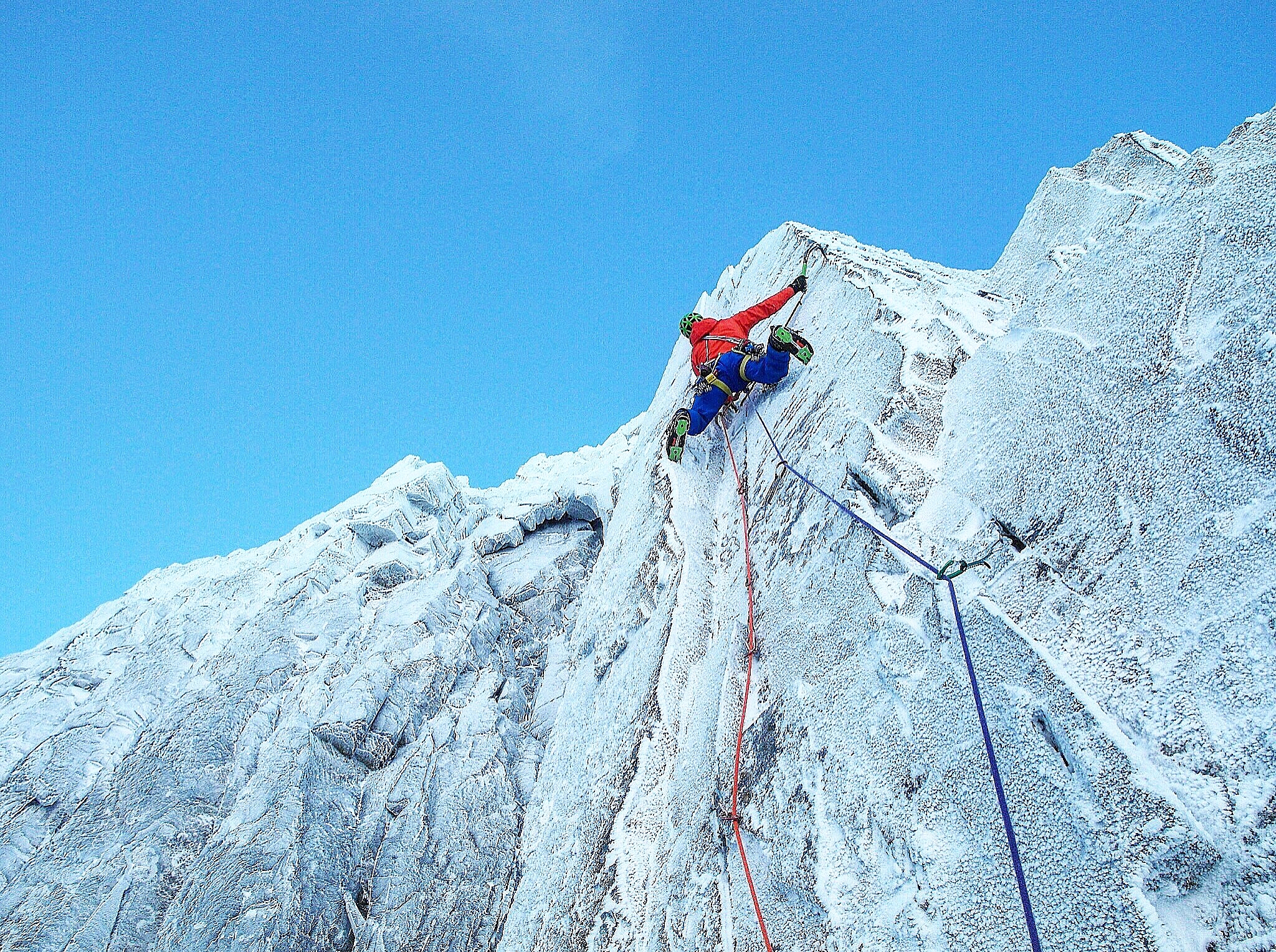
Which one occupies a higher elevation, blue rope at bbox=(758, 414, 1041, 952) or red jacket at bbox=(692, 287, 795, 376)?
red jacket at bbox=(692, 287, 795, 376)

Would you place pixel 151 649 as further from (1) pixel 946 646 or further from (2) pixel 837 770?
(1) pixel 946 646

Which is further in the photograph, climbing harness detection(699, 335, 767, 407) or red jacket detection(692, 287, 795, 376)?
red jacket detection(692, 287, 795, 376)

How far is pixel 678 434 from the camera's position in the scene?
7875mm

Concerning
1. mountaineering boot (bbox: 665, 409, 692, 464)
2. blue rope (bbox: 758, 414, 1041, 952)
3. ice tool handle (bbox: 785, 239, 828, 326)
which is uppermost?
ice tool handle (bbox: 785, 239, 828, 326)

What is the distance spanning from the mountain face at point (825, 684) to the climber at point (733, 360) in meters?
0.32

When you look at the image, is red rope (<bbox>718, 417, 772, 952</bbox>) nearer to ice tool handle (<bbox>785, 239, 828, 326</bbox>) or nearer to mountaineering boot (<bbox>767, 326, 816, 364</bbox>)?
mountaineering boot (<bbox>767, 326, 816, 364</bbox>)

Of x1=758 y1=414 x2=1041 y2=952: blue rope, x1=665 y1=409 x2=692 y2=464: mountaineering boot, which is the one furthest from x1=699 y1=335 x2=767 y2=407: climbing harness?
x1=758 y1=414 x2=1041 y2=952: blue rope

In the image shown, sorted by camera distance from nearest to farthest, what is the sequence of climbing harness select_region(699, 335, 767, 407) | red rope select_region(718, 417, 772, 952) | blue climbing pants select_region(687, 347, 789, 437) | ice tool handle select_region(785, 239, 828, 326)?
red rope select_region(718, 417, 772, 952) < blue climbing pants select_region(687, 347, 789, 437) < climbing harness select_region(699, 335, 767, 407) < ice tool handle select_region(785, 239, 828, 326)

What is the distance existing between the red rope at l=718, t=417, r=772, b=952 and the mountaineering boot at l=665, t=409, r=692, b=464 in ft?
2.14

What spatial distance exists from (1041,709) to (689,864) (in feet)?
8.78

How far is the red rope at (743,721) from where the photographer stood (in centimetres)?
396

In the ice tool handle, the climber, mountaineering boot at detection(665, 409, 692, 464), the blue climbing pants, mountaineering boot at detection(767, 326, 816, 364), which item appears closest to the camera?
mountaineering boot at detection(767, 326, 816, 364)

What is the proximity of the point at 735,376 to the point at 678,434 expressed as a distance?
3.06 feet

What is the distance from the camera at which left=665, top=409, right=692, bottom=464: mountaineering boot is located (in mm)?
7797
